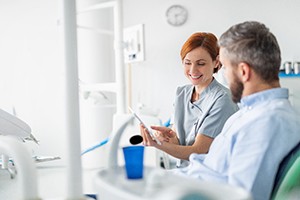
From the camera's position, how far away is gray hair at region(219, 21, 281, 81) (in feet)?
3.85

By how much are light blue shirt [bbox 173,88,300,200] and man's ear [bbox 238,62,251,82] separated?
6 centimetres

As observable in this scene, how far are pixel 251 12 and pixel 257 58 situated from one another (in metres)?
3.67

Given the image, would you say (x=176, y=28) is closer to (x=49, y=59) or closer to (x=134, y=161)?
(x=49, y=59)

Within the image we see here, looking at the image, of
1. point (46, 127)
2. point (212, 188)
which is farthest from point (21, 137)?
point (46, 127)

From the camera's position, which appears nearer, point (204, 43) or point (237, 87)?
point (237, 87)

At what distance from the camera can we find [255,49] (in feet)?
3.85

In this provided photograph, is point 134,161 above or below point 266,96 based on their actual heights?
below

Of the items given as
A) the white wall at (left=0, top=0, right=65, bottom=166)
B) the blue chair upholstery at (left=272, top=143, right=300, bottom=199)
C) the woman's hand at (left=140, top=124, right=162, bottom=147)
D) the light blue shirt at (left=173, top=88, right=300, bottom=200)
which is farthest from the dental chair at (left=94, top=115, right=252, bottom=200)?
the white wall at (left=0, top=0, right=65, bottom=166)

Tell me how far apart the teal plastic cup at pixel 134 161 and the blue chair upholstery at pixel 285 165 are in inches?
20.7

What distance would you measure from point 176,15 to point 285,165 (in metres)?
3.96

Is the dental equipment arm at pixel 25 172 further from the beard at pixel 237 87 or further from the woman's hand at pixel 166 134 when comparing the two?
the woman's hand at pixel 166 134

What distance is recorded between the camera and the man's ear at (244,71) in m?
1.18

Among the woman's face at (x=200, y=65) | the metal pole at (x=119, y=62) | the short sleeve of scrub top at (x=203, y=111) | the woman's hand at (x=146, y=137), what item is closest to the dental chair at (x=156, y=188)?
the woman's hand at (x=146, y=137)

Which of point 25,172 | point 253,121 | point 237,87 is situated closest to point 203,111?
point 237,87
